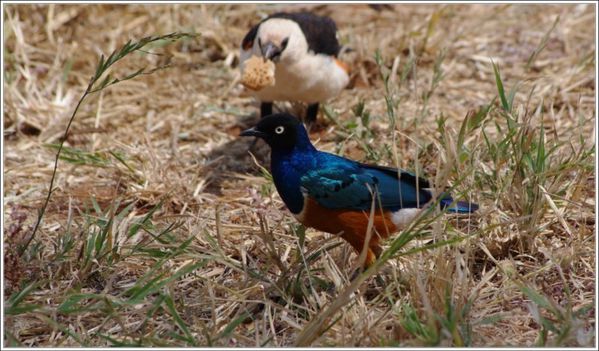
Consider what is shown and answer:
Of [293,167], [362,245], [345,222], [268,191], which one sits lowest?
[268,191]

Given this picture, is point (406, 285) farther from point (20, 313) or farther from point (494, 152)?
point (20, 313)

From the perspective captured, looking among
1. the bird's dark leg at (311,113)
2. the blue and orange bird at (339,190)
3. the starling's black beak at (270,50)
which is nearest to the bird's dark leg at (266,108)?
the bird's dark leg at (311,113)

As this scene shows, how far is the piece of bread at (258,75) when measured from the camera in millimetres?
5113

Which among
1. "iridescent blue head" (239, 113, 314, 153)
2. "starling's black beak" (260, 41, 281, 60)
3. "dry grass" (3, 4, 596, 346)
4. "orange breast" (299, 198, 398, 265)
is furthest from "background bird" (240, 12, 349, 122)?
"orange breast" (299, 198, 398, 265)

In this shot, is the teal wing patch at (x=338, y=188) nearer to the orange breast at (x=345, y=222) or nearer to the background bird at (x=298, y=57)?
the orange breast at (x=345, y=222)

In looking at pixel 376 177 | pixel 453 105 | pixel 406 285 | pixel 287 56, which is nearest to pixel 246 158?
pixel 287 56

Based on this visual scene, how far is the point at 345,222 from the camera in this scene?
137 inches

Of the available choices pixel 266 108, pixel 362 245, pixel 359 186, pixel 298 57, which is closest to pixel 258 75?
pixel 298 57

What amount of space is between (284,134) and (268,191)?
3.37ft

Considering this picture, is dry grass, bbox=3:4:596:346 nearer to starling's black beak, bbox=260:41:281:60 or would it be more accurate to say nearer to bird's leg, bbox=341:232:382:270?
bird's leg, bbox=341:232:382:270

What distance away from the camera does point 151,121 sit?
5.92 m

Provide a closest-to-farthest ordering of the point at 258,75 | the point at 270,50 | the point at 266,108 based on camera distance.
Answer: the point at 258,75 < the point at 270,50 < the point at 266,108

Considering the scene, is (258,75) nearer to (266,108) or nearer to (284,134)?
(266,108)

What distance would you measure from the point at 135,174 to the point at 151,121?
3.88 feet
